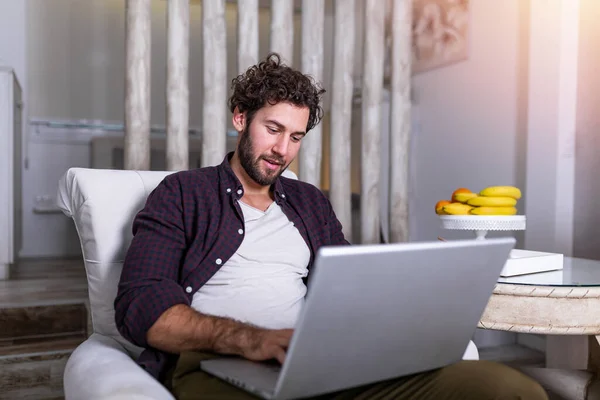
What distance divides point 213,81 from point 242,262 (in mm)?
1248

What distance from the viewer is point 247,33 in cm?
252

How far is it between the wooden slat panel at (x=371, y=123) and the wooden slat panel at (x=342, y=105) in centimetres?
9

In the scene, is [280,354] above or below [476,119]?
below

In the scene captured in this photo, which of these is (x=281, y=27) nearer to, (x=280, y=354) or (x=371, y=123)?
(x=371, y=123)

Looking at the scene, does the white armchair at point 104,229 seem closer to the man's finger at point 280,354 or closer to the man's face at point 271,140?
the man's face at point 271,140

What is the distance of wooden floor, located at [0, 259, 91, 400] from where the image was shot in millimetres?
2191

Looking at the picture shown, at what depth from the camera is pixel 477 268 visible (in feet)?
3.07

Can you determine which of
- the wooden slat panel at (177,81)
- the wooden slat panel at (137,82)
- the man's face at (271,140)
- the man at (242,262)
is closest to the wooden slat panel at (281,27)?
the wooden slat panel at (177,81)

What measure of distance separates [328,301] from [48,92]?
451cm

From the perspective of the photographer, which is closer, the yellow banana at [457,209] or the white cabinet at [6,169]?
the yellow banana at [457,209]

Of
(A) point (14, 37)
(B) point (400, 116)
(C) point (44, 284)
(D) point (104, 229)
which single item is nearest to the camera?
(D) point (104, 229)

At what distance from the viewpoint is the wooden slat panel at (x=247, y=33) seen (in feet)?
8.21

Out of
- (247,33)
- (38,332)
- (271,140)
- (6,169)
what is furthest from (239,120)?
(6,169)

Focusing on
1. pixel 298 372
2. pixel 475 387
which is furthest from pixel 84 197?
pixel 475 387
